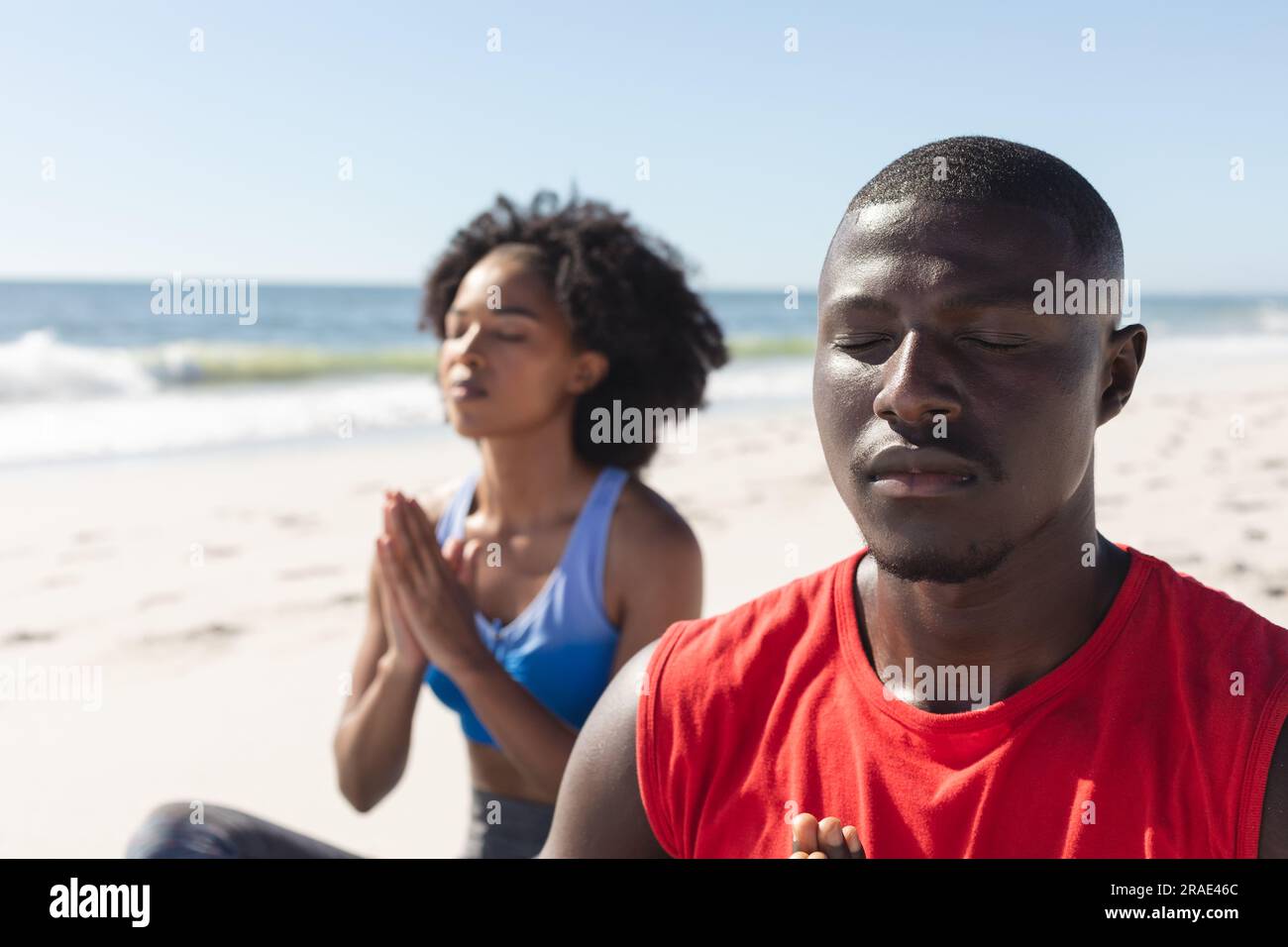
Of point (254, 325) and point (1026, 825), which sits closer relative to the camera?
point (1026, 825)

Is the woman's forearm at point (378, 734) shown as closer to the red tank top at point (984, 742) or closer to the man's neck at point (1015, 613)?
the red tank top at point (984, 742)

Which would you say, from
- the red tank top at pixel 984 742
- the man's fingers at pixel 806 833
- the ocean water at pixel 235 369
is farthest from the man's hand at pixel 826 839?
the ocean water at pixel 235 369

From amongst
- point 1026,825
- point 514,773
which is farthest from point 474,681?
point 1026,825

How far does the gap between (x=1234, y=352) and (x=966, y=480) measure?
1050 inches

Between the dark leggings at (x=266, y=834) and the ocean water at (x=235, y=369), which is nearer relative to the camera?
the dark leggings at (x=266, y=834)

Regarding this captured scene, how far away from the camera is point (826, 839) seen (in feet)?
4.80

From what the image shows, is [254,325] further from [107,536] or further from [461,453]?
[107,536]

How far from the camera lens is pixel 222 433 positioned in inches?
508

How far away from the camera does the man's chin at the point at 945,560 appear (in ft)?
5.08

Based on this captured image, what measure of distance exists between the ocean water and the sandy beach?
1.74 m

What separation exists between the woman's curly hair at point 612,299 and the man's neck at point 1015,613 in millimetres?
2006

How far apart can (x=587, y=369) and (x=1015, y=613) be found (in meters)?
2.09

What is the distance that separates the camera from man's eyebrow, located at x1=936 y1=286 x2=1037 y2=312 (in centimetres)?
152

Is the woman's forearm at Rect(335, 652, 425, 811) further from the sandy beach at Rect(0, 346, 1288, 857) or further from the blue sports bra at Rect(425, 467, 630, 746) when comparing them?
the sandy beach at Rect(0, 346, 1288, 857)
